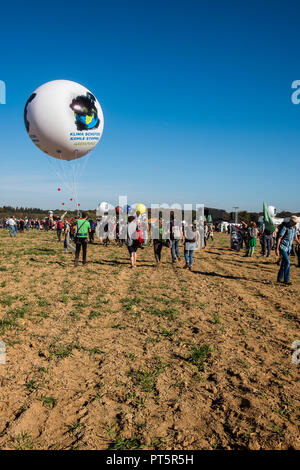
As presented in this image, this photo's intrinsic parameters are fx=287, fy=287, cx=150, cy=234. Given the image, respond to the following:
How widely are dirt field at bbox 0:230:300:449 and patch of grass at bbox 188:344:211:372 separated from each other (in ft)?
0.06

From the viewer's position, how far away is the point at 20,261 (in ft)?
40.5

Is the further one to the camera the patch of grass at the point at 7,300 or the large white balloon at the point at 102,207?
the large white balloon at the point at 102,207

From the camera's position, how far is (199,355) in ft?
13.5

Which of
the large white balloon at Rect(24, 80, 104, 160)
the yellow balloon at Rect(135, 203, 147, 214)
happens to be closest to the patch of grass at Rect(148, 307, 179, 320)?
the large white balloon at Rect(24, 80, 104, 160)

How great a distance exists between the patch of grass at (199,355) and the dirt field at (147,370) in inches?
0.7

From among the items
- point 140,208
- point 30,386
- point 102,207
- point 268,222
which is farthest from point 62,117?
point 102,207

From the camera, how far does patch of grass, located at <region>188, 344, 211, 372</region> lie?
3.90m

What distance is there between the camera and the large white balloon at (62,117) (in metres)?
10.4

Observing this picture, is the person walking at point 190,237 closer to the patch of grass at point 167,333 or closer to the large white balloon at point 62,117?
the large white balloon at point 62,117

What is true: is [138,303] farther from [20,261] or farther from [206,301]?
[20,261]

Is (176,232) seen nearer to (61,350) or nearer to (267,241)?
(267,241)

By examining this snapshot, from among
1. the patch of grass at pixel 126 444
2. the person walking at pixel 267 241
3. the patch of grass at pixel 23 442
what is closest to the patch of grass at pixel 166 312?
the patch of grass at pixel 126 444

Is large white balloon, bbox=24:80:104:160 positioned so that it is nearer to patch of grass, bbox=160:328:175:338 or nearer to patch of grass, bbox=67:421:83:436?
patch of grass, bbox=160:328:175:338
